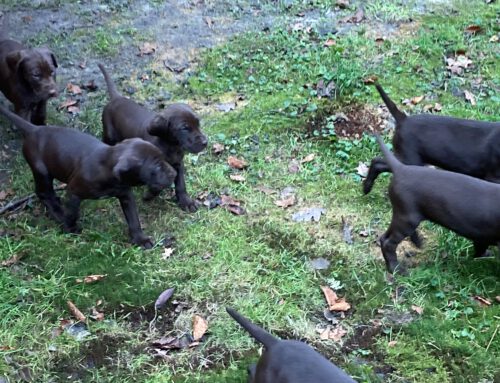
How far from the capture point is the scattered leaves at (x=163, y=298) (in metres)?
5.26

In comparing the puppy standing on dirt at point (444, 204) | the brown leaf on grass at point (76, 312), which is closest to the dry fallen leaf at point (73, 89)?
the brown leaf on grass at point (76, 312)

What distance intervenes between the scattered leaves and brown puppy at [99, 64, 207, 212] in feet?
3.93

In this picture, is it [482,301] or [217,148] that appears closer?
[482,301]

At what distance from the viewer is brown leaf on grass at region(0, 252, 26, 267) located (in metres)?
5.64

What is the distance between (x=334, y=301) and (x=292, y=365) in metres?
1.74

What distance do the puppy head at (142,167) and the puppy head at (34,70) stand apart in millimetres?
1955

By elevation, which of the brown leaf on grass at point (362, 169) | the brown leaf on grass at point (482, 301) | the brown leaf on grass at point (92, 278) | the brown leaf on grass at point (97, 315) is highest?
the brown leaf on grass at point (362, 169)

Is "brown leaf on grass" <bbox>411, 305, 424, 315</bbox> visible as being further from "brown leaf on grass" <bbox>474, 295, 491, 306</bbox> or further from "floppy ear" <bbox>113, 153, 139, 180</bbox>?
"floppy ear" <bbox>113, 153, 139, 180</bbox>

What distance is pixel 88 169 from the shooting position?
5641 millimetres

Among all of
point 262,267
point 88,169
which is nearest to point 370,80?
point 262,267

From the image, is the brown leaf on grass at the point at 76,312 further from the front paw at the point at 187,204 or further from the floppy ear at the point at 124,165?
the front paw at the point at 187,204

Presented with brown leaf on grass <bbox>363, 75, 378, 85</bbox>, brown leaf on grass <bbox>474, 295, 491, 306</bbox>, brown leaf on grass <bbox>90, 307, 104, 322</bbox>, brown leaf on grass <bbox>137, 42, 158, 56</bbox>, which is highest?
brown leaf on grass <bbox>363, 75, 378, 85</bbox>

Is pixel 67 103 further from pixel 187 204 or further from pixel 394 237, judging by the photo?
pixel 394 237

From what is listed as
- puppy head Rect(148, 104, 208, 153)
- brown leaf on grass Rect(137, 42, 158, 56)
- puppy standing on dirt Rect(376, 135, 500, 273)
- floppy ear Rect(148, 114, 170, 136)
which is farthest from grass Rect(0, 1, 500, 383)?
brown leaf on grass Rect(137, 42, 158, 56)
